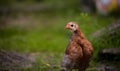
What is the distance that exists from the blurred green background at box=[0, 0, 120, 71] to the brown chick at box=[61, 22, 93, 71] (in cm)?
93

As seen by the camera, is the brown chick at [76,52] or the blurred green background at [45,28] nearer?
the brown chick at [76,52]

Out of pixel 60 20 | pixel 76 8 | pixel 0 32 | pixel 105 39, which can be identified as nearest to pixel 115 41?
pixel 105 39

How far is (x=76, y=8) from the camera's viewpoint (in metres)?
15.9

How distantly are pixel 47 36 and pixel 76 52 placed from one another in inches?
229

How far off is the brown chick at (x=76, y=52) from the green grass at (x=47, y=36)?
93 centimetres

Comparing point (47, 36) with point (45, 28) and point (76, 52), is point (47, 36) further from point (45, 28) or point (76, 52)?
point (76, 52)

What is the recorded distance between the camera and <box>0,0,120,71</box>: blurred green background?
832 centimetres

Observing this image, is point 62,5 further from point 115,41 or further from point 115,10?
point 115,41

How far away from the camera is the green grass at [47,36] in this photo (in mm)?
8312

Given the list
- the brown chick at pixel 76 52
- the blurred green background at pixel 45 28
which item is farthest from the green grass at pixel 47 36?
the brown chick at pixel 76 52

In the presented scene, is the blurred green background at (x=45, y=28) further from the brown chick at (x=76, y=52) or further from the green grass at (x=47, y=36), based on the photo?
the brown chick at (x=76, y=52)

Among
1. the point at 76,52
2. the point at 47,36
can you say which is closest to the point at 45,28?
the point at 47,36

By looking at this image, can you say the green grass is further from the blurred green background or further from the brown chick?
the brown chick

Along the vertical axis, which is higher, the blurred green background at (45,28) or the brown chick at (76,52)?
the blurred green background at (45,28)
